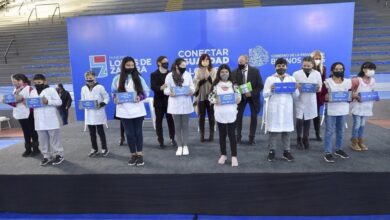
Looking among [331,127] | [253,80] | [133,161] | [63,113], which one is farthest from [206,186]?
[63,113]

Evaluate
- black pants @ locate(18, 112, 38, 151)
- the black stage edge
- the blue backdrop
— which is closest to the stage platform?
the black stage edge

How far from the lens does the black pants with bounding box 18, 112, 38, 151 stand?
162 inches

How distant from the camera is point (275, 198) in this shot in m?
3.08

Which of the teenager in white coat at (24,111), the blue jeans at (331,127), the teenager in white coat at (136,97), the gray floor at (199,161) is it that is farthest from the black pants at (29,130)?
the blue jeans at (331,127)

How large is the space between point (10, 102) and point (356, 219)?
15.1ft

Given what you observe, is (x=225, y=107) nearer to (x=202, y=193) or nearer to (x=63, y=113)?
(x=202, y=193)

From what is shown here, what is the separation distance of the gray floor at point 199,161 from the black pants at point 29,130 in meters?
0.24

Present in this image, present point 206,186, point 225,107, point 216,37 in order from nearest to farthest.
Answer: point 206,186 < point 225,107 < point 216,37

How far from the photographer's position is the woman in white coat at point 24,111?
13.2 ft

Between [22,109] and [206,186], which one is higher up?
[22,109]

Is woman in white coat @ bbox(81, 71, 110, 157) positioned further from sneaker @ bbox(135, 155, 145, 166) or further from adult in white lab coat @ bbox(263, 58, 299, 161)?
adult in white lab coat @ bbox(263, 58, 299, 161)

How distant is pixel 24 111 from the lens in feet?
13.3

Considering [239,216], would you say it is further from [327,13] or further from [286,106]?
[327,13]

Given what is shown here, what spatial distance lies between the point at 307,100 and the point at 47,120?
11.1 ft
